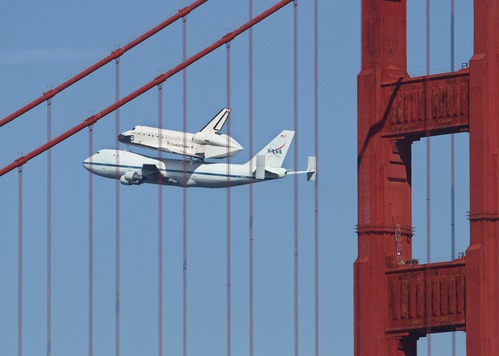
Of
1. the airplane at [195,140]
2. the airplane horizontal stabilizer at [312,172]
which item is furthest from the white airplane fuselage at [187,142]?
the airplane horizontal stabilizer at [312,172]

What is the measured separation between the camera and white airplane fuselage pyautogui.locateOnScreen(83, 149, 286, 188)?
4843 inches

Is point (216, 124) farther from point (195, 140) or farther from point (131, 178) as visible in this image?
point (131, 178)

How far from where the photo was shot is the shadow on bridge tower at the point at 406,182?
57469mm

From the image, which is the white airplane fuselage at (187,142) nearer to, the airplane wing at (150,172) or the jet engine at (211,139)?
the jet engine at (211,139)

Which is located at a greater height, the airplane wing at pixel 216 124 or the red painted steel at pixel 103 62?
the airplane wing at pixel 216 124

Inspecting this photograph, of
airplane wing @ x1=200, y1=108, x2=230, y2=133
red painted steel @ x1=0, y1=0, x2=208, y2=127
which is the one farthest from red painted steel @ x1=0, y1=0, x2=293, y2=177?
airplane wing @ x1=200, y1=108, x2=230, y2=133

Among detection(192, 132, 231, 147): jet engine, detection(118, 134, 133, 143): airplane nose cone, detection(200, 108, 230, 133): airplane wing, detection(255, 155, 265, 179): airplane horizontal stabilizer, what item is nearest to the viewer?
detection(192, 132, 231, 147): jet engine

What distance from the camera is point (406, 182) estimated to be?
202 feet

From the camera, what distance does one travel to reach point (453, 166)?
191 ft

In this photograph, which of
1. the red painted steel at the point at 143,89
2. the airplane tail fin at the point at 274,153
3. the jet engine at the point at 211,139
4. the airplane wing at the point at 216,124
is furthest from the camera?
the airplane tail fin at the point at 274,153

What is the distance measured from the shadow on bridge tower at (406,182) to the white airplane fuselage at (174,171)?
60.1 m

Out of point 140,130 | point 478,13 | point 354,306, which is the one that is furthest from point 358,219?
point 140,130

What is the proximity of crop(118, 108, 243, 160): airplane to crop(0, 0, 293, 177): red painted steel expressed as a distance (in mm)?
53867

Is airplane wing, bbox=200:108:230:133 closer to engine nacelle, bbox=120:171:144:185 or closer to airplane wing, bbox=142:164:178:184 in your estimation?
airplane wing, bbox=142:164:178:184
